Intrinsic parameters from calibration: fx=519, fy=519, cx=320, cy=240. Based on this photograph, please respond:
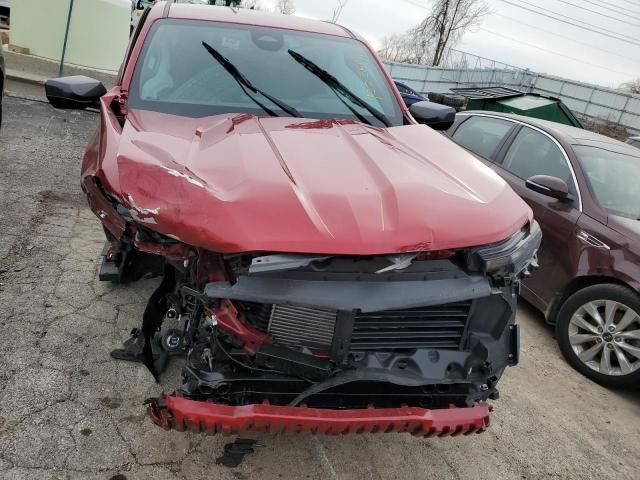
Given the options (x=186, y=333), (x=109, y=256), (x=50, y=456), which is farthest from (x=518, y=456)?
(x=109, y=256)

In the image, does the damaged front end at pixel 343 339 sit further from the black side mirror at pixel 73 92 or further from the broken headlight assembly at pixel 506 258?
the black side mirror at pixel 73 92

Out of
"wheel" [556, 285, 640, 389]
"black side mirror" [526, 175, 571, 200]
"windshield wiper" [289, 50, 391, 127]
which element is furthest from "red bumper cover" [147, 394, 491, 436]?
"black side mirror" [526, 175, 571, 200]

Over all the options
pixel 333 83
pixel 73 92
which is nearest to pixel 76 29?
pixel 73 92

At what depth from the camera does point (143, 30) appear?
3.27 metres

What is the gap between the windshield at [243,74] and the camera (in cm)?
297

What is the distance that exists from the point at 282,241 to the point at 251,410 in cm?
62

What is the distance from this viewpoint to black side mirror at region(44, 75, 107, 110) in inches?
120

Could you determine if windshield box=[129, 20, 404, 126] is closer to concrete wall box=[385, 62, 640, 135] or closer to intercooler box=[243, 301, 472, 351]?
intercooler box=[243, 301, 472, 351]

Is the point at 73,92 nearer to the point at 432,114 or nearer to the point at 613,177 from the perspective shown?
the point at 432,114

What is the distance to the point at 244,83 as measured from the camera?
3.08 m

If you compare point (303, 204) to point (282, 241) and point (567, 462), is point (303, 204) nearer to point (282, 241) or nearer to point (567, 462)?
point (282, 241)

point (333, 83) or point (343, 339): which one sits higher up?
point (333, 83)

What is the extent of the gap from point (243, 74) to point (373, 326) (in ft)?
6.01

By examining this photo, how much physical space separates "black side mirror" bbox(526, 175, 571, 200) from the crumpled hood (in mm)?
1804
